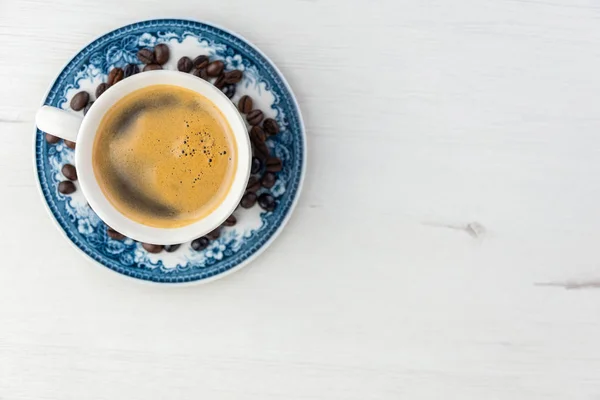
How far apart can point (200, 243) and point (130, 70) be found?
245 millimetres

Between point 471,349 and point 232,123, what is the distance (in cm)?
48

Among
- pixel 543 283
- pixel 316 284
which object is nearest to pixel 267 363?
pixel 316 284

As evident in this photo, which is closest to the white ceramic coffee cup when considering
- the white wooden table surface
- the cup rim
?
the cup rim

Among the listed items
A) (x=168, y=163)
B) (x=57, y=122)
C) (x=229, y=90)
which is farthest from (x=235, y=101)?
(x=57, y=122)

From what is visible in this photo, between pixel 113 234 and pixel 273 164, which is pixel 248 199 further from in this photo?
pixel 113 234

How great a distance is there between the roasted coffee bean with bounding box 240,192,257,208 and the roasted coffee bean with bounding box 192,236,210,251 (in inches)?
2.7

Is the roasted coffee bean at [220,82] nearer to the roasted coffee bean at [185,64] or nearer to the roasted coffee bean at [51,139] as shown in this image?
the roasted coffee bean at [185,64]

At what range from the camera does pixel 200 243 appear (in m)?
0.84

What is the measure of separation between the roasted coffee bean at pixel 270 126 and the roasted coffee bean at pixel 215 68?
9cm

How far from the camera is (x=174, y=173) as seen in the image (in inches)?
31.3

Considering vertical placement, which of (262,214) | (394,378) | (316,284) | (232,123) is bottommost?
(394,378)

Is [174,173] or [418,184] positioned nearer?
[174,173]

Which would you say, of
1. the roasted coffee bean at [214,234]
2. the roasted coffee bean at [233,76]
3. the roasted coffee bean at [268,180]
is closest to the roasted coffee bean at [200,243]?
the roasted coffee bean at [214,234]

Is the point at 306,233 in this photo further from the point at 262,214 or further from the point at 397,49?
the point at 397,49
